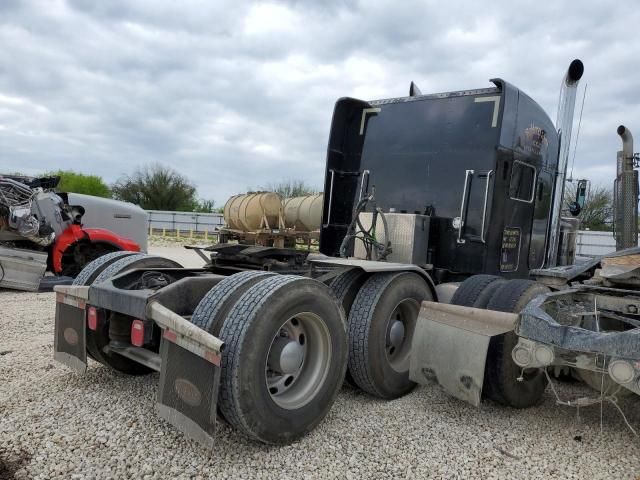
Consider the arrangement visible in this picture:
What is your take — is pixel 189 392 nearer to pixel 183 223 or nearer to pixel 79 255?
pixel 79 255

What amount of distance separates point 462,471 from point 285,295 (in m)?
1.46

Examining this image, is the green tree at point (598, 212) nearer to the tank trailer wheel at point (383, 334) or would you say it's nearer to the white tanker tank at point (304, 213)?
the white tanker tank at point (304, 213)

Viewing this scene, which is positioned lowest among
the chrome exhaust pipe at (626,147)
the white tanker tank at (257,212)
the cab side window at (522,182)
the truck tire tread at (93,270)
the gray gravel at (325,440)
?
the gray gravel at (325,440)

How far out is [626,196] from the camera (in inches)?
300

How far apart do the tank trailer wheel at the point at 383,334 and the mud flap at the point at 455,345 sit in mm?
265

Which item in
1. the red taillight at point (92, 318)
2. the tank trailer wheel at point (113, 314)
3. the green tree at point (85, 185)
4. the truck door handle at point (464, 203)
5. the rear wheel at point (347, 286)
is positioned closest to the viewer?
the red taillight at point (92, 318)

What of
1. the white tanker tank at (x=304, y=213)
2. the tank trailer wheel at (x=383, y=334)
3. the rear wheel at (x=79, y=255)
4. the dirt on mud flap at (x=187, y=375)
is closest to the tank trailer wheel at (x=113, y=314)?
the dirt on mud flap at (x=187, y=375)

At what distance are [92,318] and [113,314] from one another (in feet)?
0.45

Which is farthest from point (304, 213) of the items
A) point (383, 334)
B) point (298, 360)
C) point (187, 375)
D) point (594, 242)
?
point (187, 375)

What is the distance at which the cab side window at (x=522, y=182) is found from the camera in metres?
5.37

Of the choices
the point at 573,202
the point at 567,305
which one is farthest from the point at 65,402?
the point at 573,202

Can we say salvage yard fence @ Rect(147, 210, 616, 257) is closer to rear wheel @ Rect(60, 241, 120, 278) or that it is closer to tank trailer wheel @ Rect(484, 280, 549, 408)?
rear wheel @ Rect(60, 241, 120, 278)

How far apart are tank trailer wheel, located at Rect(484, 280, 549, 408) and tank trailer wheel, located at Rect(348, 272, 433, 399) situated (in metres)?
0.67

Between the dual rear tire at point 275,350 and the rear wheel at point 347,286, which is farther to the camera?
the rear wheel at point 347,286
